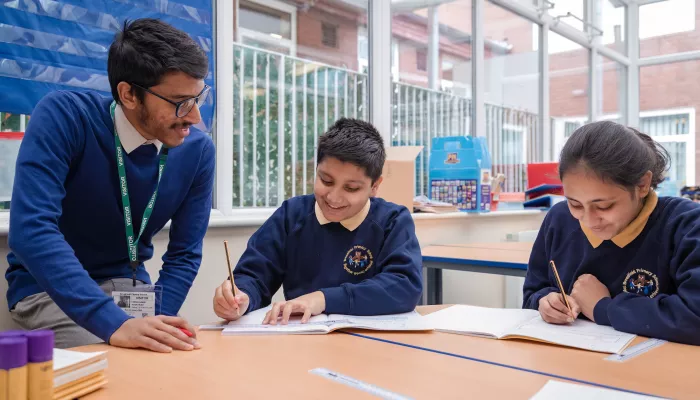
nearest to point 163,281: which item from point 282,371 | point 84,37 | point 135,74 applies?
point 135,74

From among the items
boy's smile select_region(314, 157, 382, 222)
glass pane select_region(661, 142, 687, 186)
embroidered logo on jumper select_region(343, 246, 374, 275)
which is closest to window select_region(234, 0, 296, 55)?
boy's smile select_region(314, 157, 382, 222)

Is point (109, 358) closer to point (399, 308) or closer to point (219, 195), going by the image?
point (399, 308)

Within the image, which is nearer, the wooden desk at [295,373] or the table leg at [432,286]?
the wooden desk at [295,373]

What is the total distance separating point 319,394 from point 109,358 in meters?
0.43

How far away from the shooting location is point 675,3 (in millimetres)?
6086

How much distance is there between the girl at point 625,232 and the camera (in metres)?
1.23

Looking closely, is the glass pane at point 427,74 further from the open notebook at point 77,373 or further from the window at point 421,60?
the open notebook at point 77,373

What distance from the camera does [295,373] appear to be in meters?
0.93

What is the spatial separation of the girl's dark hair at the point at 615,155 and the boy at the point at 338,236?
19.3 inches

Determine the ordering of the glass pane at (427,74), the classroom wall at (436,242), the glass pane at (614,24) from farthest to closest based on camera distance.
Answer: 1. the glass pane at (614,24)
2. the glass pane at (427,74)
3. the classroom wall at (436,242)

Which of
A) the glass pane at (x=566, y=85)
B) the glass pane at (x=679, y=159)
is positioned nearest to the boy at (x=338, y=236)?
the glass pane at (x=566, y=85)

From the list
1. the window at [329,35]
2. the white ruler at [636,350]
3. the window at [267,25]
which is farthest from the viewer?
the window at [329,35]

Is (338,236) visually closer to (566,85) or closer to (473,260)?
(473,260)

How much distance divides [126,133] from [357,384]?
993 mm
